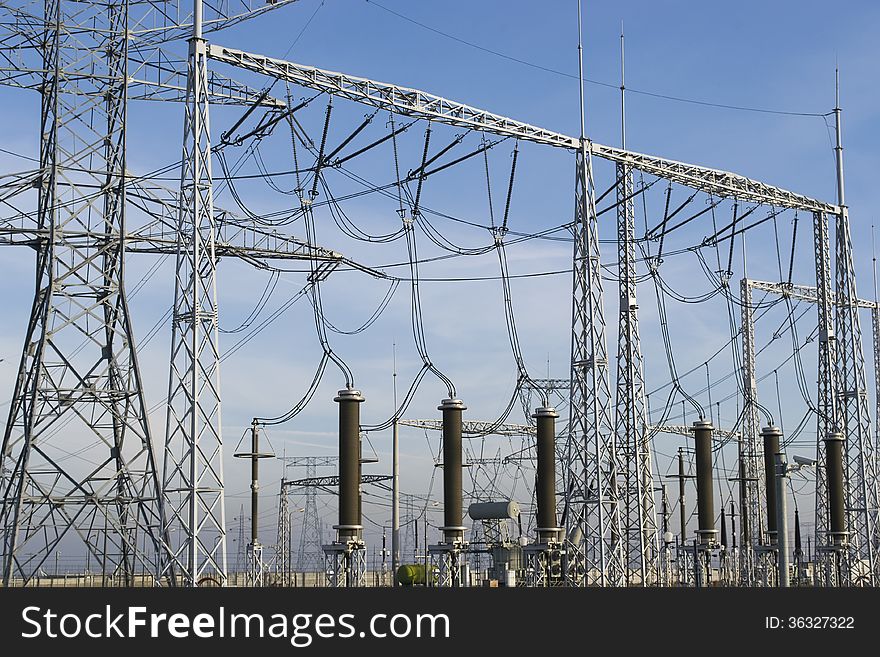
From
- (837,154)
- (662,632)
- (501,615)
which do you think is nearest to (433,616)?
(501,615)

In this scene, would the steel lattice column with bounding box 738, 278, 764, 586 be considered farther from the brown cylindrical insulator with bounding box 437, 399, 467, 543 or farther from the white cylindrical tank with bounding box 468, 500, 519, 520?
the brown cylindrical insulator with bounding box 437, 399, 467, 543

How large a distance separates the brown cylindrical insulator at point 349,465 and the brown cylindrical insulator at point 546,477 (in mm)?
5155

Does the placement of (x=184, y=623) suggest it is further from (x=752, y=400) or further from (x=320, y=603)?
(x=752, y=400)

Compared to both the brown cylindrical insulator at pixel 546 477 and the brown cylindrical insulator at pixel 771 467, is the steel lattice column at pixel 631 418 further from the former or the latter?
the brown cylindrical insulator at pixel 771 467

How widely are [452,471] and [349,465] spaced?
138 inches

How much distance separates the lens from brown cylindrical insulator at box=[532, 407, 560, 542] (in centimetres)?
2684

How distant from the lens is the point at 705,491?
113 ft

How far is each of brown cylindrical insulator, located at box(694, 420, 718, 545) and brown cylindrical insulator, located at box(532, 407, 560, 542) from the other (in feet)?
27.9

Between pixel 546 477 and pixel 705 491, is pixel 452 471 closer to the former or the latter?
pixel 546 477

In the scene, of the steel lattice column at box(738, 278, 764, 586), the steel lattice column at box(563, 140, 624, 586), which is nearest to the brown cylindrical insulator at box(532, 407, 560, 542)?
the steel lattice column at box(563, 140, 624, 586)

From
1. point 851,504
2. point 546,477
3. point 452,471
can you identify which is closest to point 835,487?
point 851,504

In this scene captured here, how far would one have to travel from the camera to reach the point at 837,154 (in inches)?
1420

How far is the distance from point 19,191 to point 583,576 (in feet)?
50.6

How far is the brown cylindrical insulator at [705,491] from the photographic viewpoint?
3462 cm
